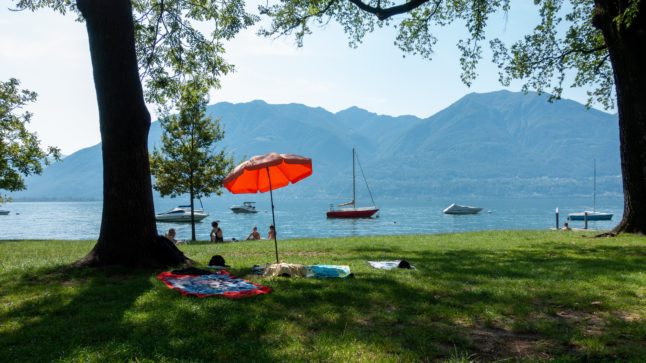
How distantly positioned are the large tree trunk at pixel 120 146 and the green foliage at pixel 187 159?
78.1ft

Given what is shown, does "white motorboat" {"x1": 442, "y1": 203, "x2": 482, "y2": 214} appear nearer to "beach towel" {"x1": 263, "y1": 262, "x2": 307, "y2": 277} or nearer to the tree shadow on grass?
"beach towel" {"x1": 263, "y1": 262, "x2": 307, "y2": 277}

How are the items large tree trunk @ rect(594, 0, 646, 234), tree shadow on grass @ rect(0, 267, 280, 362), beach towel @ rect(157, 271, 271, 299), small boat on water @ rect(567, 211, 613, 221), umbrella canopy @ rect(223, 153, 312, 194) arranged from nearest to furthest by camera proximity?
tree shadow on grass @ rect(0, 267, 280, 362)
beach towel @ rect(157, 271, 271, 299)
umbrella canopy @ rect(223, 153, 312, 194)
large tree trunk @ rect(594, 0, 646, 234)
small boat on water @ rect(567, 211, 613, 221)

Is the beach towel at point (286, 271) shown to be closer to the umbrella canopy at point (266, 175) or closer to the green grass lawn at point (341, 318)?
the green grass lawn at point (341, 318)

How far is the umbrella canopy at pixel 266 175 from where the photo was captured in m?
10.1

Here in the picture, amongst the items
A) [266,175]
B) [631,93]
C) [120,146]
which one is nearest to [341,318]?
[266,175]

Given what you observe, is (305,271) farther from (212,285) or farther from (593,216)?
(593,216)

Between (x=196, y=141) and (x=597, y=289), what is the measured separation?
3046 cm

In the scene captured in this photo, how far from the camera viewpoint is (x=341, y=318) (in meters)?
5.97

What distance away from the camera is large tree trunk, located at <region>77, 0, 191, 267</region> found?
31.0ft

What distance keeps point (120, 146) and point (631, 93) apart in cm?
1598

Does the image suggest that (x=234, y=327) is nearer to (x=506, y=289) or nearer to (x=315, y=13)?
(x=506, y=289)

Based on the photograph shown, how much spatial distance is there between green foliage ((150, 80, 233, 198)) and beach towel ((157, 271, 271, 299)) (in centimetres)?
2581

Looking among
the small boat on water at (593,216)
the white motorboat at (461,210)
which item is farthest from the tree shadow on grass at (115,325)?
the white motorboat at (461,210)

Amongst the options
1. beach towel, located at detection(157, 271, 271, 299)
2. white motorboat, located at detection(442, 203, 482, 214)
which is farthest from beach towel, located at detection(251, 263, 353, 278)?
white motorboat, located at detection(442, 203, 482, 214)
